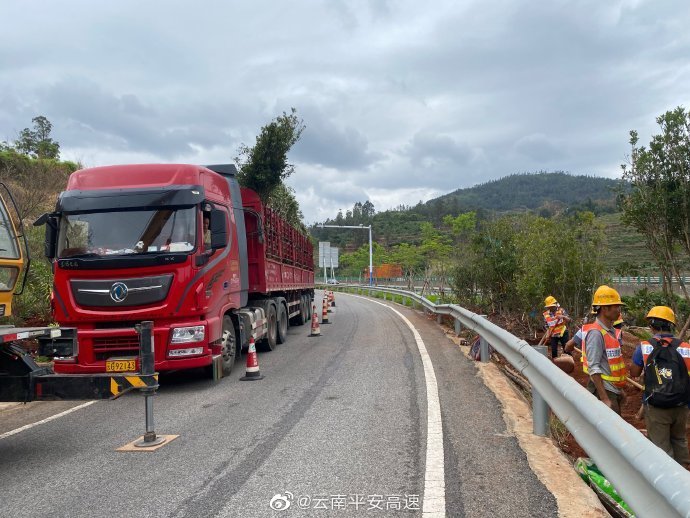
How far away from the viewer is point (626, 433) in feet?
9.36

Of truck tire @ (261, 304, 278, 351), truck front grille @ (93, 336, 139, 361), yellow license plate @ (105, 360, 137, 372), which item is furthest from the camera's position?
truck tire @ (261, 304, 278, 351)

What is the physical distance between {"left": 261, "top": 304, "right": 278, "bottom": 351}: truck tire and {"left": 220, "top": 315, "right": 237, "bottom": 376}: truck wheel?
234cm

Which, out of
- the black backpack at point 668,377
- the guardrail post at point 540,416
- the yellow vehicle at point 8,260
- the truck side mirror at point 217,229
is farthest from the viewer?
the truck side mirror at point 217,229

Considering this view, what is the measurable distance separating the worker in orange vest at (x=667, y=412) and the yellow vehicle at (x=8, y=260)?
6040 millimetres

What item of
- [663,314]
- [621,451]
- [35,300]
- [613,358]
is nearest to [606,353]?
[613,358]

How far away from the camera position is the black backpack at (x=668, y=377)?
458cm

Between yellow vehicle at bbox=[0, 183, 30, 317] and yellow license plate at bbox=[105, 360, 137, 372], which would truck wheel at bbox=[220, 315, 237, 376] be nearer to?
yellow license plate at bbox=[105, 360, 137, 372]

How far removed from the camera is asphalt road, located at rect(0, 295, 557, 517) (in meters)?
3.69

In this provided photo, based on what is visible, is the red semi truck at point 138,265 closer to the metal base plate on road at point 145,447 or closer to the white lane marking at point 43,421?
the white lane marking at point 43,421

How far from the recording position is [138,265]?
709cm

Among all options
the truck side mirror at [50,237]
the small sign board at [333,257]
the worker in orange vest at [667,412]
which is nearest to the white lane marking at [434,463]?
the worker in orange vest at [667,412]

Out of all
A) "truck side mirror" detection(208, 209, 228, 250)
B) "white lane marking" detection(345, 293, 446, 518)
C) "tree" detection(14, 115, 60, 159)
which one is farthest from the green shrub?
"tree" detection(14, 115, 60, 159)

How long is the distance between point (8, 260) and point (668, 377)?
6.34 metres

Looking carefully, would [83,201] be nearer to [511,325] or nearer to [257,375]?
[257,375]
